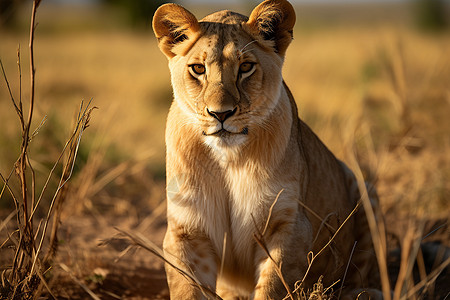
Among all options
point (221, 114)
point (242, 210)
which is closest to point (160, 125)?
point (242, 210)

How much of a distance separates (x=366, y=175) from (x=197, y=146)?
2.30 m

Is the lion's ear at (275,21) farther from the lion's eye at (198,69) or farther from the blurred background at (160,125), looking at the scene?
the blurred background at (160,125)

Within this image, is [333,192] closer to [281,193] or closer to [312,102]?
[281,193]

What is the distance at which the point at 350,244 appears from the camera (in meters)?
3.37

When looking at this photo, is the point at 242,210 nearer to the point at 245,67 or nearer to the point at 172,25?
the point at 245,67

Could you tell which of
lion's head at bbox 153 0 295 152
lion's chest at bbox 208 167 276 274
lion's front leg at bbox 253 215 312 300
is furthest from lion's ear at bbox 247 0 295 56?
lion's front leg at bbox 253 215 312 300

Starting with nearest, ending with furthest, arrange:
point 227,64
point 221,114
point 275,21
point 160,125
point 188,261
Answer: point 221,114
point 227,64
point 188,261
point 275,21
point 160,125

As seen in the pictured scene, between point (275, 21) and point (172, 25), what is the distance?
541mm

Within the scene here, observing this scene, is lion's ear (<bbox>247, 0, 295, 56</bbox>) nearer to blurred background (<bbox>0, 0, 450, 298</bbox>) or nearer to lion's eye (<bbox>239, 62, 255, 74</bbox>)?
lion's eye (<bbox>239, 62, 255, 74</bbox>)

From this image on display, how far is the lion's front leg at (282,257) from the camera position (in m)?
2.65

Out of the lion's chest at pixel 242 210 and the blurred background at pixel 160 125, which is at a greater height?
the lion's chest at pixel 242 210

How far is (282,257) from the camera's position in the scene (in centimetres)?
267

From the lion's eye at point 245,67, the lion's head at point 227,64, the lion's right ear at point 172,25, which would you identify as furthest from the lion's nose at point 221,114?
the lion's right ear at point 172,25

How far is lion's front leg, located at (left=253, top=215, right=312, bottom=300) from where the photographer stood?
2.65 meters
